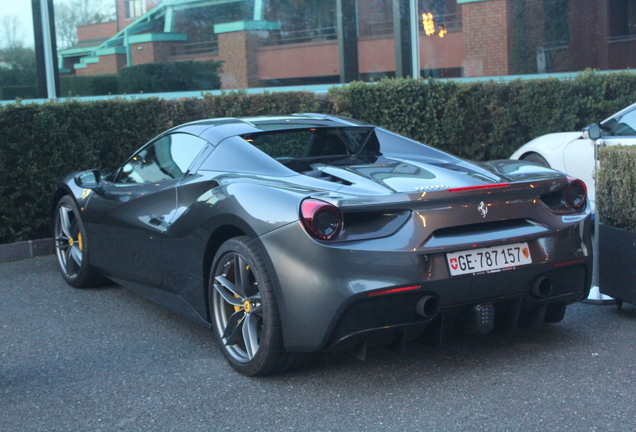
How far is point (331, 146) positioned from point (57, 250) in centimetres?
→ 301

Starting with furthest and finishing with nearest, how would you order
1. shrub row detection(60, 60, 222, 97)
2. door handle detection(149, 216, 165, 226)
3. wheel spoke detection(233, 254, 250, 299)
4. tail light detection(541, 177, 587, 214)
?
shrub row detection(60, 60, 222, 97) → door handle detection(149, 216, 165, 226) → tail light detection(541, 177, 587, 214) → wheel spoke detection(233, 254, 250, 299)

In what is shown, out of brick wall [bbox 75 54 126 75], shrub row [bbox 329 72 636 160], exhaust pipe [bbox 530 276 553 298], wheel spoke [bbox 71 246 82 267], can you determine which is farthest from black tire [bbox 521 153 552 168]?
brick wall [bbox 75 54 126 75]

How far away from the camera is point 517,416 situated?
3.27m

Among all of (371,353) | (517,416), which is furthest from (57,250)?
(517,416)

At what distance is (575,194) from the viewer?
409 cm

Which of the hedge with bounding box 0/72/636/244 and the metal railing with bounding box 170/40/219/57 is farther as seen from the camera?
the metal railing with bounding box 170/40/219/57

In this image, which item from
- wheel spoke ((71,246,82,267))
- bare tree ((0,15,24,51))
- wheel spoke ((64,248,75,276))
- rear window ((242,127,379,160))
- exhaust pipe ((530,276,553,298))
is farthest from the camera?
bare tree ((0,15,24,51))

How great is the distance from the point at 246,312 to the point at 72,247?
9.12ft

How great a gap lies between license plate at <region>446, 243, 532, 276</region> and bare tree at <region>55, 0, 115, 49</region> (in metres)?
9.30

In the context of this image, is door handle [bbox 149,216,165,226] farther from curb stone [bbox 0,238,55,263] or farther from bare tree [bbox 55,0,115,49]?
bare tree [bbox 55,0,115,49]

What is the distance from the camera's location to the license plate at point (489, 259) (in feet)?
11.8

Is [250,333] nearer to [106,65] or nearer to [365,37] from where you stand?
[106,65]

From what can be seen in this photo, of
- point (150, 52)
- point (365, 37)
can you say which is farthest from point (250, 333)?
point (365, 37)

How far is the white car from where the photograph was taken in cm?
735
